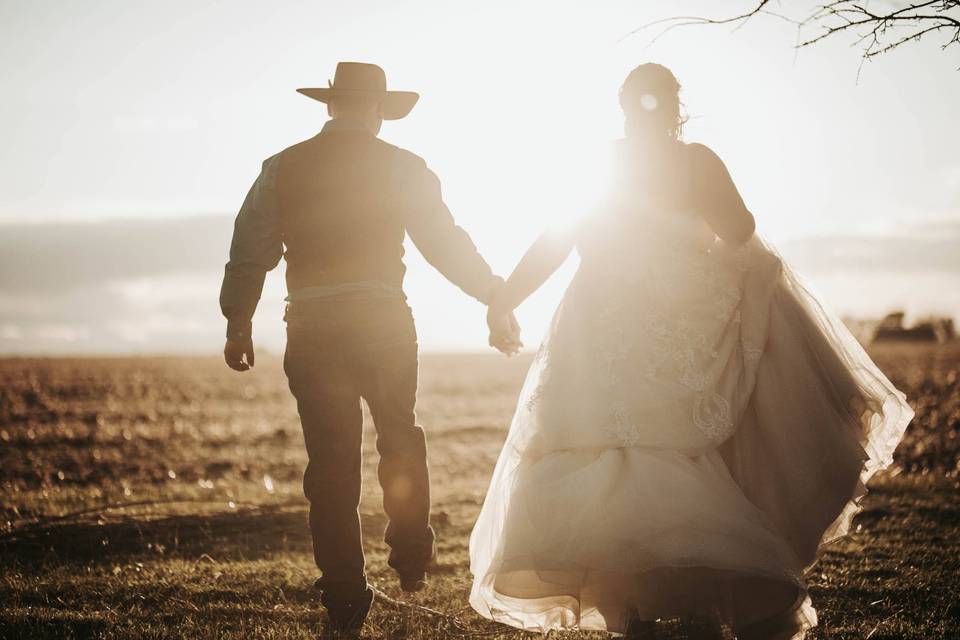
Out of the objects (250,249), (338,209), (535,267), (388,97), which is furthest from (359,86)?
(535,267)

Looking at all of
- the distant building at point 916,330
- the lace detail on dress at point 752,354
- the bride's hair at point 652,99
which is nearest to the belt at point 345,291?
the bride's hair at point 652,99

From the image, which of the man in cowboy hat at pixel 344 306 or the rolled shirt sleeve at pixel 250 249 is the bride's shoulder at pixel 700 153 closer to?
the man in cowboy hat at pixel 344 306

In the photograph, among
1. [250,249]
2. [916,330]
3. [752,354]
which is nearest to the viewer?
[752,354]

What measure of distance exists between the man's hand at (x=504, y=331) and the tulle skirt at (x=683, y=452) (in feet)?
1.97

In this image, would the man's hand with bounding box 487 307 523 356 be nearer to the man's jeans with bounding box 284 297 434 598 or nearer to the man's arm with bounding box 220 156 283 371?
the man's jeans with bounding box 284 297 434 598

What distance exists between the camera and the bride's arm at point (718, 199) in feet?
15.2

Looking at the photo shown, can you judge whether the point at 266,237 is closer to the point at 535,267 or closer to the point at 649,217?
the point at 535,267

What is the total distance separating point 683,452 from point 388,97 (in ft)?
9.20

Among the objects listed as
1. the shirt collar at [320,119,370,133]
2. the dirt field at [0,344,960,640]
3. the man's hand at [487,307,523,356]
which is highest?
the shirt collar at [320,119,370,133]

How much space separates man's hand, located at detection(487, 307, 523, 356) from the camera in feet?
17.6

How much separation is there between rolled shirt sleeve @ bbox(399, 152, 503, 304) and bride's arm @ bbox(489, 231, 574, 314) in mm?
211

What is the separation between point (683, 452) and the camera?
4391 mm

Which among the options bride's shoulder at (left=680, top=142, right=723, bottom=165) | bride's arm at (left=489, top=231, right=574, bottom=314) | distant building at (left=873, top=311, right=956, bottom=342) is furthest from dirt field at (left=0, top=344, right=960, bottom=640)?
distant building at (left=873, top=311, right=956, bottom=342)

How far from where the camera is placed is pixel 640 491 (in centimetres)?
419
